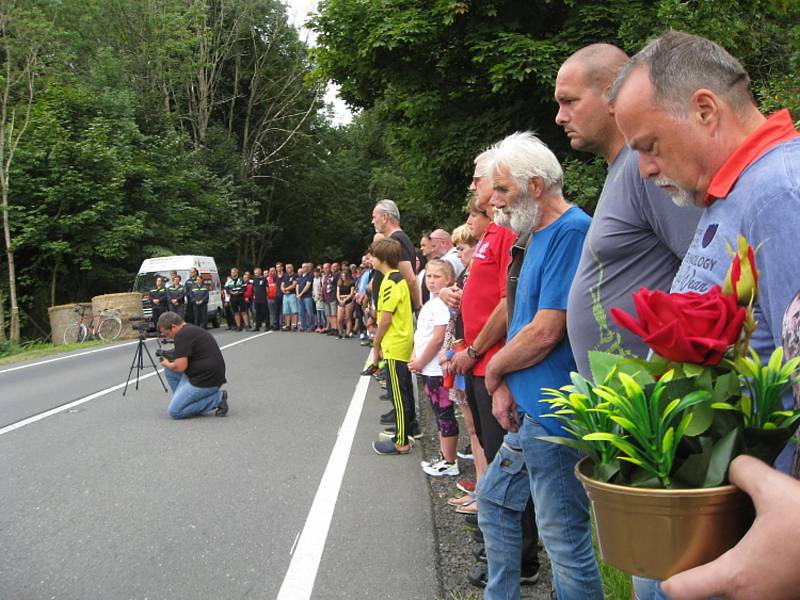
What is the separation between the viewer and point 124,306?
24203 mm

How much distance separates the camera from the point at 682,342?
1.22 meters

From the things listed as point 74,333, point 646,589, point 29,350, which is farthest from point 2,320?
point 646,589

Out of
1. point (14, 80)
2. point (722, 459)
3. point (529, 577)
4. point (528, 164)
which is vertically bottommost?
point (529, 577)

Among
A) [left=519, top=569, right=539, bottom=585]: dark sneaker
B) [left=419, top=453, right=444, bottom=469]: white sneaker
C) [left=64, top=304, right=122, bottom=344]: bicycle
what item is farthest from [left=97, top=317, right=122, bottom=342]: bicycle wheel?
[left=519, top=569, right=539, bottom=585]: dark sneaker

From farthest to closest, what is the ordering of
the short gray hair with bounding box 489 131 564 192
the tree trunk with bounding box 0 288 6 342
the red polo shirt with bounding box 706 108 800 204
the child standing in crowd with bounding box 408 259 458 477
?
the tree trunk with bounding box 0 288 6 342
the child standing in crowd with bounding box 408 259 458 477
the short gray hair with bounding box 489 131 564 192
the red polo shirt with bounding box 706 108 800 204

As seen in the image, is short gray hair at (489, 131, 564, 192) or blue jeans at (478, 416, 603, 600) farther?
short gray hair at (489, 131, 564, 192)

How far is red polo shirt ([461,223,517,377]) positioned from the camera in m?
3.95

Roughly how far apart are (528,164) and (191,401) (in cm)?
651

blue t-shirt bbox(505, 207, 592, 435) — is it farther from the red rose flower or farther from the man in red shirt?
the red rose flower

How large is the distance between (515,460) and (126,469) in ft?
14.4

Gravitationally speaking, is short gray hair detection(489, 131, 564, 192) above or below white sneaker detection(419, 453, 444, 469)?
above

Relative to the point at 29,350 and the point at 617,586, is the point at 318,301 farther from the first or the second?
the point at 617,586

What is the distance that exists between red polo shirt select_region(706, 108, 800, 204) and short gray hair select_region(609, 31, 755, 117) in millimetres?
89

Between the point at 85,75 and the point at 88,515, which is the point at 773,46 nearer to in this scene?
the point at 88,515
